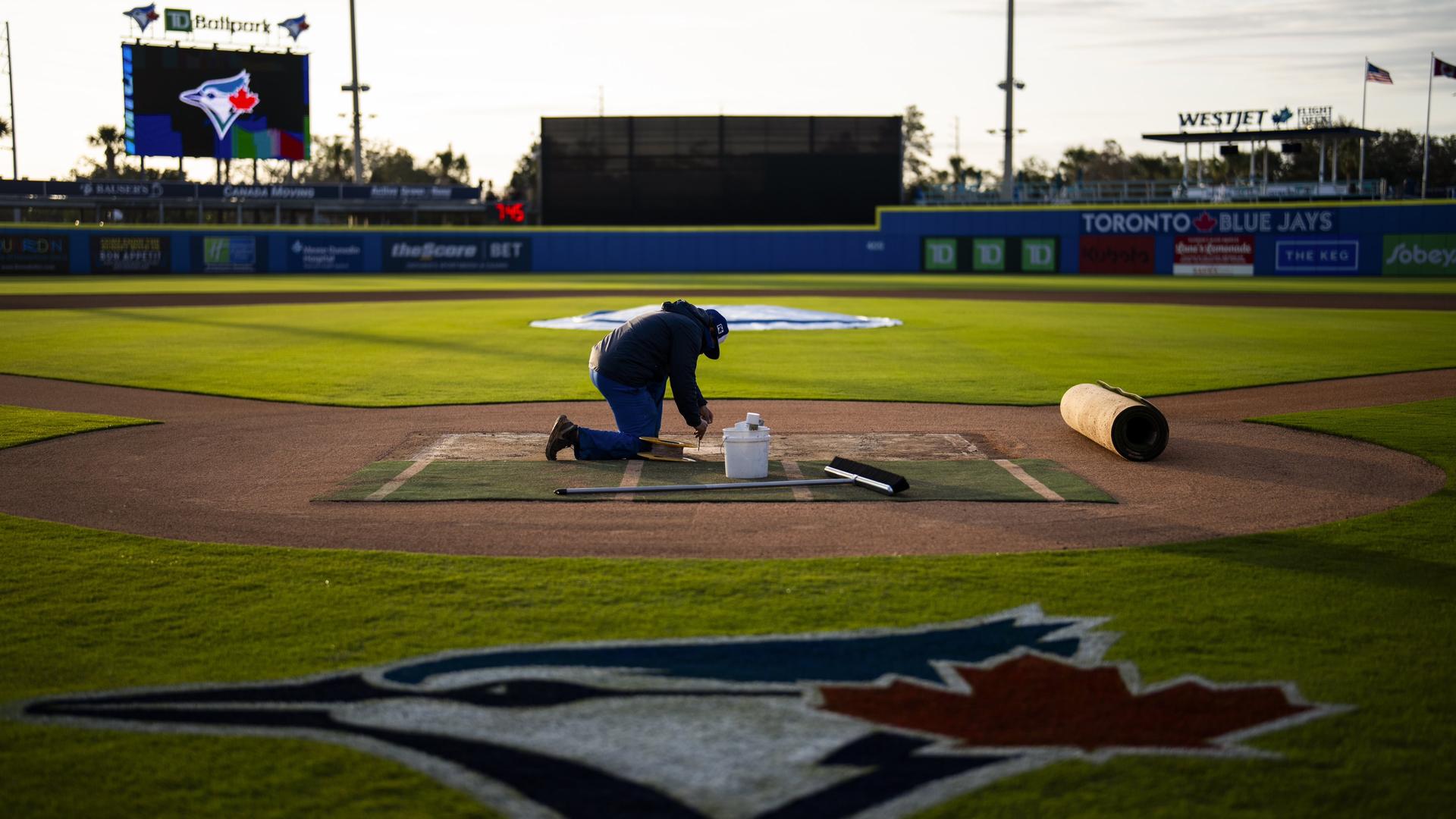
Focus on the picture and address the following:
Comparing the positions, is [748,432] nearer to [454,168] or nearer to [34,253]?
[34,253]

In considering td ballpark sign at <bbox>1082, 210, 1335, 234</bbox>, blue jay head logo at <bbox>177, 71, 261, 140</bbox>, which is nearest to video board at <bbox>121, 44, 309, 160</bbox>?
blue jay head logo at <bbox>177, 71, 261, 140</bbox>

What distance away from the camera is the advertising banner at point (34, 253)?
49938 millimetres

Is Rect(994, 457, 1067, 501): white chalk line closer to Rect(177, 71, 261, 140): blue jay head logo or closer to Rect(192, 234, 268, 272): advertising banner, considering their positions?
Rect(192, 234, 268, 272): advertising banner

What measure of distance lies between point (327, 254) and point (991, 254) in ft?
96.3

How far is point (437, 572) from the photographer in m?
6.29

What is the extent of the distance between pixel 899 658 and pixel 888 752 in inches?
35.9

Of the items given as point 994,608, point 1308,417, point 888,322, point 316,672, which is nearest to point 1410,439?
point 1308,417

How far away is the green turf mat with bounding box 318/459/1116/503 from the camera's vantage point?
823 cm

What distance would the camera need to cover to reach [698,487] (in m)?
8.37

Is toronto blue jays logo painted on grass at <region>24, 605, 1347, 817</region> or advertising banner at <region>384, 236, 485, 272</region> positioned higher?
advertising banner at <region>384, 236, 485, 272</region>

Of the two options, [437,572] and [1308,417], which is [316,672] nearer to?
[437,572]

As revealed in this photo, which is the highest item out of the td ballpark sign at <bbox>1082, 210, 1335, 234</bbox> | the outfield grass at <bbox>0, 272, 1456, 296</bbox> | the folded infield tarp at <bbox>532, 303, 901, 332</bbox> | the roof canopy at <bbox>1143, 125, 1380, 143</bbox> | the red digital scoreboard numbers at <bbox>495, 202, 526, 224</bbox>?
the roof canopy at <bbox>1143, 125, 1380, 143</bbox>

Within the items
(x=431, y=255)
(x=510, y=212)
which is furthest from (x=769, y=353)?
(x=510, y=212)

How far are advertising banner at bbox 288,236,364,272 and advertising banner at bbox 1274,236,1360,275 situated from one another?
1519 inches
